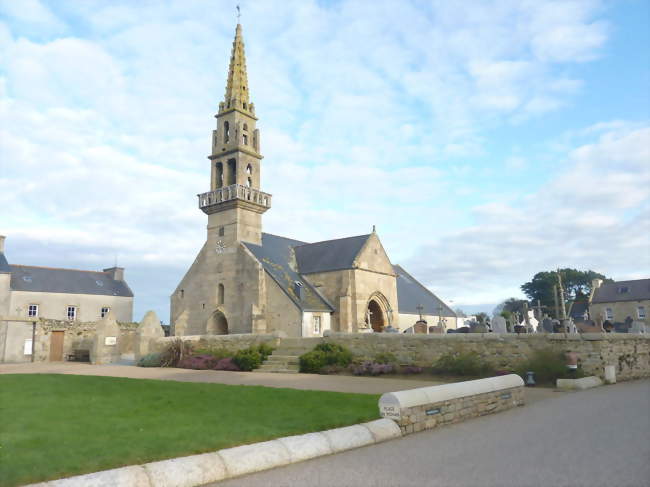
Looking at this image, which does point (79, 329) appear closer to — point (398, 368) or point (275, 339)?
point (275, 339)

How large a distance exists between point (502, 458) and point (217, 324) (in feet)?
95.0

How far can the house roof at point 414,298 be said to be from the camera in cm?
4159

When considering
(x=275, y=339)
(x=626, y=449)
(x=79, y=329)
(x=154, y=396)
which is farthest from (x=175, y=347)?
(x=626, y=449)

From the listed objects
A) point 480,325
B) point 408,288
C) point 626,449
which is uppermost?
point 408,288

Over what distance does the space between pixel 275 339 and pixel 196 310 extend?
544 inches

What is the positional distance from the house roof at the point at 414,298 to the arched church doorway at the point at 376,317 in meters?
4.43

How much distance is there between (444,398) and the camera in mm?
8883

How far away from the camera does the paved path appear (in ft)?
18.1

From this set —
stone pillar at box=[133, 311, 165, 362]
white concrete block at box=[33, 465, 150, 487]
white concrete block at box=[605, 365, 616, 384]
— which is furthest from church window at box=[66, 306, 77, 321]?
white concrete block at box=[33, 465, 150, 487]

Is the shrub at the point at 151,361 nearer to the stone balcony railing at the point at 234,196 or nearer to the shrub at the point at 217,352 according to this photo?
the shrub at the point at 217,352

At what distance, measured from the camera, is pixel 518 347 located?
52.8 ft

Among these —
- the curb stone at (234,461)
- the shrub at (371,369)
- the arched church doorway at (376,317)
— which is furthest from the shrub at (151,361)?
the curb stone at (234,461)

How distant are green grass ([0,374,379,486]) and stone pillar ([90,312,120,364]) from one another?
1401 cm

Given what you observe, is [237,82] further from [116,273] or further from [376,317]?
[116,273]
